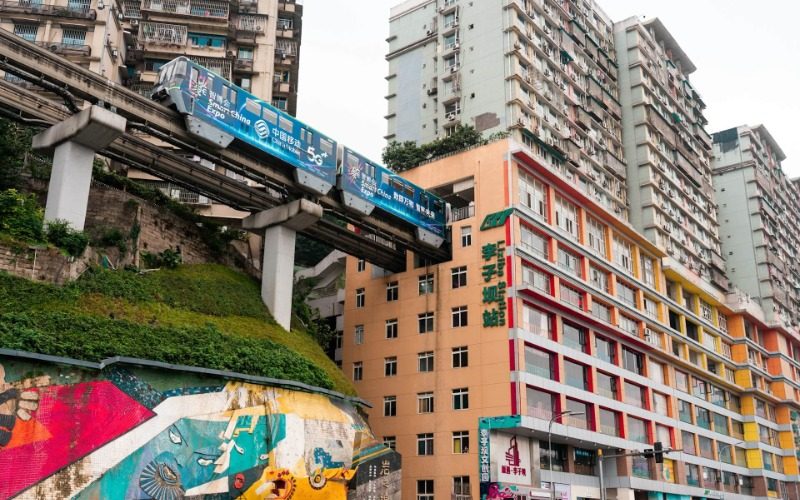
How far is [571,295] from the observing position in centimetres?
5434

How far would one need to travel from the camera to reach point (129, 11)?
229 ft

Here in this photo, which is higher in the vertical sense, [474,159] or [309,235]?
[474,159]

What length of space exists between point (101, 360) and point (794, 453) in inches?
2970

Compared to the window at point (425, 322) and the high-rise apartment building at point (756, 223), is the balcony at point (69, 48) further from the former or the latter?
the high-rise apartment building at point (756, 223)

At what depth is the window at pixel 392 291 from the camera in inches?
2133

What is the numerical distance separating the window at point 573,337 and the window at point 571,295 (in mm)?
1612

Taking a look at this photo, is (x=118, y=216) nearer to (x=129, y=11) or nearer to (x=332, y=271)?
(x=332, y=271)

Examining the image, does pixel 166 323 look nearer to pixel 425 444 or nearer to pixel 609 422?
pixel 425 444

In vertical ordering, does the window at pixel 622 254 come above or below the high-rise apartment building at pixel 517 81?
below

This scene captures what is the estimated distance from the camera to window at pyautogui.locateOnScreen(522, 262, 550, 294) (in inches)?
1967

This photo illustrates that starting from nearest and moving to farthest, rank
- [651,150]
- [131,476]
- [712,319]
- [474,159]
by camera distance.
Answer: [131,476]
[474,159]
[712,319]
[651,150]

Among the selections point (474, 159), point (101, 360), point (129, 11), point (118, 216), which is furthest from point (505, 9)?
point (101, 360)

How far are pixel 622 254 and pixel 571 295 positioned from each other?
11650 mm

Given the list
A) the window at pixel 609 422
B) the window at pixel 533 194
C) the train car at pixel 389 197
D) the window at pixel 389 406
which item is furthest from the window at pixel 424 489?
the window at pixel 533 194
